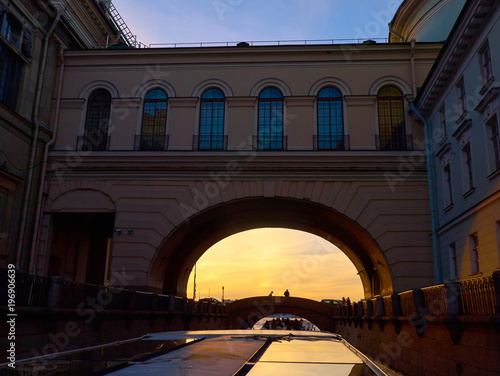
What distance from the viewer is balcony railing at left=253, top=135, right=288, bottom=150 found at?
22297 millimetres

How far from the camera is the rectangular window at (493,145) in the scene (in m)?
14.6

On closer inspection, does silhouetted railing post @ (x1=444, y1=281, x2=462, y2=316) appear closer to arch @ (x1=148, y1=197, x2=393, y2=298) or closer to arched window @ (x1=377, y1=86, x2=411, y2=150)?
arch @ (x1=148, y1=197, x2=393, y2=298)

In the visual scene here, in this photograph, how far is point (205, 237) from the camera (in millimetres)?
26953

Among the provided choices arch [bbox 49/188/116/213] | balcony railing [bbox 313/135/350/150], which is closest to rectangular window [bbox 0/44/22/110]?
arch [bbox 49/188/116/213]

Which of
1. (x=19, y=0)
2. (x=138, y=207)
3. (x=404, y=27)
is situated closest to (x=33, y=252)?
(x=138, y=207)

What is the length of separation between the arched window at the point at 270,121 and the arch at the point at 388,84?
14.4ft

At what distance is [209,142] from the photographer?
22.6m

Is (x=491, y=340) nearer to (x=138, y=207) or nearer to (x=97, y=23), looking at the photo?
(x=138, y=207)

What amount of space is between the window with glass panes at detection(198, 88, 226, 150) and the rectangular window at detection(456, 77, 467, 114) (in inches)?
402

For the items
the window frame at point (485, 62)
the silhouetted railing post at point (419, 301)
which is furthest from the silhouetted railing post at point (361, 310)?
the window frame at point (485, 62)

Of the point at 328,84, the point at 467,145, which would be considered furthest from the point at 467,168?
the point at 328,84

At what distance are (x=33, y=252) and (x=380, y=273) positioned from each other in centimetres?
1576

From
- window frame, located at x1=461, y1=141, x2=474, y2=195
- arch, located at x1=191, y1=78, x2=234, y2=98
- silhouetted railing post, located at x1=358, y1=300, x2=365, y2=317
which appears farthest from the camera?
arch, located at x1=191, y1=78, x2=234, y2=98

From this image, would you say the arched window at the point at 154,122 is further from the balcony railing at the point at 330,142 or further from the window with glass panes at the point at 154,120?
the balcony railing at the point at 330,142
